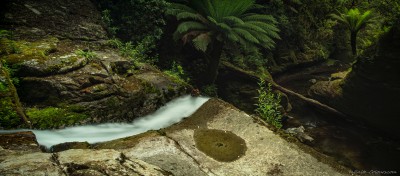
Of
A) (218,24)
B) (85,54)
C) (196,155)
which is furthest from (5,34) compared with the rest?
(218,24)

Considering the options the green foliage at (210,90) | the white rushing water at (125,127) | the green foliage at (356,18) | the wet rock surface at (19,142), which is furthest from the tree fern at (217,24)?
the wet rock surface at (19,142)

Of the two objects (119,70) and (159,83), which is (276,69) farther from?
(119,70)

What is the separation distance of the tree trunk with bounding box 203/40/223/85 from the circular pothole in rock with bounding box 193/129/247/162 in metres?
3.44

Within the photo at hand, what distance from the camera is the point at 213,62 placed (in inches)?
334

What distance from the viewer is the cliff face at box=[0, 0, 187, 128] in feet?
15.7

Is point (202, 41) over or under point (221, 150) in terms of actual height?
over

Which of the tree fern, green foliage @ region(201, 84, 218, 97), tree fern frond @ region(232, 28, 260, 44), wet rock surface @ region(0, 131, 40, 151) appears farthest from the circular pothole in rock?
green foliage @ region(201, 84, 218, 97)

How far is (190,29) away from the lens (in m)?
7.81

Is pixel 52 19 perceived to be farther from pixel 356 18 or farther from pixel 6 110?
pixel 356 18

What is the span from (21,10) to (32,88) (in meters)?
2.72

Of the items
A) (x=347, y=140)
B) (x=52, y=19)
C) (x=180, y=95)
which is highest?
(x=52, y=19)

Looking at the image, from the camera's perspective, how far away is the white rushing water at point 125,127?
4.28 m

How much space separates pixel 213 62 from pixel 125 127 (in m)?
4.04

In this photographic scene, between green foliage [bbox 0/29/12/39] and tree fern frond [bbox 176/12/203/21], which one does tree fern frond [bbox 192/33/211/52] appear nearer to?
tree fern frond [bbox 176/12/203/21]
